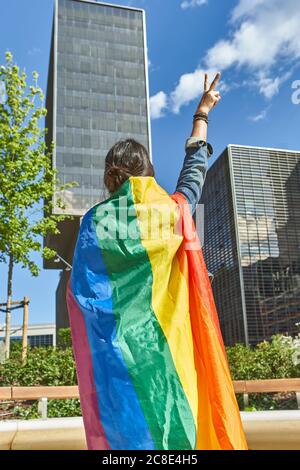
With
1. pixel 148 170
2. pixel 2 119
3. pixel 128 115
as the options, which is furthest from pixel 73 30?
pixel 148 170

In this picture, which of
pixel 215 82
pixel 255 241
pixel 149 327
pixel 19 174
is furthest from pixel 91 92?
pixel 149 327

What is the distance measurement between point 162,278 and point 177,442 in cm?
52

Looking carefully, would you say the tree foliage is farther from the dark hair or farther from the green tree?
the dark hair

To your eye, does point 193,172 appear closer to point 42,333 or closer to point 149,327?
point 149,327

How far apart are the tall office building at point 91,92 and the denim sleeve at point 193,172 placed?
6098 cm

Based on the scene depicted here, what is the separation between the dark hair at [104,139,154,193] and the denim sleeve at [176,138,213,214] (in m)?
0.16

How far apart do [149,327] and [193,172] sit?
60 centimetres

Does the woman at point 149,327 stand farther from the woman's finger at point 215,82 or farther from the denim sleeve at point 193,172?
the woman's finger at point 215,82

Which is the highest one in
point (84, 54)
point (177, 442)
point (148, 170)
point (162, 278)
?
point (84, 54)

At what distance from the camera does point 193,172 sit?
1.84 meters

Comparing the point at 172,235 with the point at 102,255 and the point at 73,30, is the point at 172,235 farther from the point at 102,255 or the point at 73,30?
the point at 73,30

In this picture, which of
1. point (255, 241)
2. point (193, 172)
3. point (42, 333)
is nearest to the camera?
point (193, 172)

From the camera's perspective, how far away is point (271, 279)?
105250 mm

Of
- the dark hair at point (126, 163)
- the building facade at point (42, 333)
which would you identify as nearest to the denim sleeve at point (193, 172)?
the dark hair at point (126, 163)
